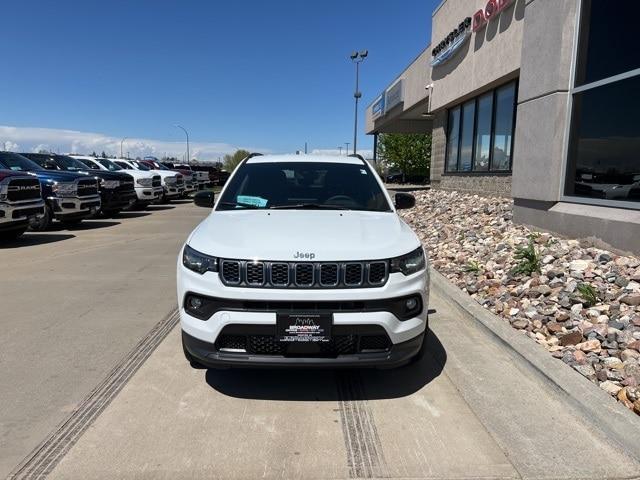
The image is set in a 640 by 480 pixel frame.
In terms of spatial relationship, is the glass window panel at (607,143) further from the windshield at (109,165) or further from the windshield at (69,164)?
the windshield at (109,165)

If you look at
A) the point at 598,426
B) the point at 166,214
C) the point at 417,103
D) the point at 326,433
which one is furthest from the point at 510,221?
the point at 417,103

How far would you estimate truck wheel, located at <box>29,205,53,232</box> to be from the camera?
1189 centimetres

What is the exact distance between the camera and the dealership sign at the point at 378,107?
29438 millimetres

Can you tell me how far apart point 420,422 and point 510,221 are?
6.69 m

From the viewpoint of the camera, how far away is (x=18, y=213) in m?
10.1

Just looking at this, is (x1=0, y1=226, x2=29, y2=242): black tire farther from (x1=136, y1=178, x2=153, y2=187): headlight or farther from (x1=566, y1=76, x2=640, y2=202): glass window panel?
(x1=566, y1=76, x2=640, y2=202): glass window panel

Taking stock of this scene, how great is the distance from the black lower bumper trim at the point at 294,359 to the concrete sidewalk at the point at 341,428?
36 cm

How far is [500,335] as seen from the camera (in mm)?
4539

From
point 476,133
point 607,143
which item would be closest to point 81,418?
point 607,143

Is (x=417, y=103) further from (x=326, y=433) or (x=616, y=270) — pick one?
(x=326, y=433)

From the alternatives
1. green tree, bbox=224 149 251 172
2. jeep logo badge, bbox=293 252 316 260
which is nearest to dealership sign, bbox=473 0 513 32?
jeep logo badge, bbox=293 252 316 260

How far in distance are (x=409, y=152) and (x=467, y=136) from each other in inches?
1194

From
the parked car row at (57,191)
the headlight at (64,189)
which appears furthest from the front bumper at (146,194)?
the headlight at (64,189)

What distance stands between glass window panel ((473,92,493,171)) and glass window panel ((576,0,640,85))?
729 cm
